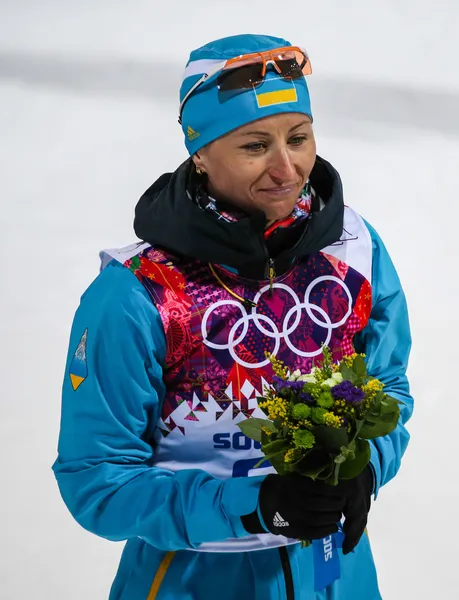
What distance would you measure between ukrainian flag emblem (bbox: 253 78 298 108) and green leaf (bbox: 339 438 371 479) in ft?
1.85

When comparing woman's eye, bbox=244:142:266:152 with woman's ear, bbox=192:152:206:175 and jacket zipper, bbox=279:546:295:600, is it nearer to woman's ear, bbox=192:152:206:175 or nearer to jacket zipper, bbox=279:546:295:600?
woman's ear, bbox=192:152:206:175

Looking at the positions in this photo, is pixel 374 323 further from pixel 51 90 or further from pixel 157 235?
pixel 51 90

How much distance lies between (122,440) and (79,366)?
0.14m

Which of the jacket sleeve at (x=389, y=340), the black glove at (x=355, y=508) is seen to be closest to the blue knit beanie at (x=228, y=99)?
the jacket sleeve at (x=389, y=340)

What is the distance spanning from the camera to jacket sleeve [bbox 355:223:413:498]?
1.90 m

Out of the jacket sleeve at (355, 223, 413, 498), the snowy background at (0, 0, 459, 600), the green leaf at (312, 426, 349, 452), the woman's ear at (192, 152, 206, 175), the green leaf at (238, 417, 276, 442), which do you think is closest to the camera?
the green leaf at (312, 426, 349, 452)

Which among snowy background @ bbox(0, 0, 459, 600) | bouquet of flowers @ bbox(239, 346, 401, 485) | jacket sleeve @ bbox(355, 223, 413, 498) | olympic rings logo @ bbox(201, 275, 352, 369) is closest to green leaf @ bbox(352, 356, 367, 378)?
bouquet of flowers @ bbox(239, 346, 401, 485)

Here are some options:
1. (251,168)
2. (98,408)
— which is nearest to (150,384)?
(98,408)

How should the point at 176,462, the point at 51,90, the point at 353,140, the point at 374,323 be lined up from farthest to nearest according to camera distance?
1. the point at 51,90
2. the point at 353,140
3. the point at 374,323
4. the point at 176,462

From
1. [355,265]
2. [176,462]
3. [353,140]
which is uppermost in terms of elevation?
[353,140]

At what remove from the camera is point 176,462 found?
1796 mm

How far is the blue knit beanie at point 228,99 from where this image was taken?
1.70 metres

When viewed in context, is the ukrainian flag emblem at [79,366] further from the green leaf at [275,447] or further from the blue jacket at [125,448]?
the green leaf at [275,447]

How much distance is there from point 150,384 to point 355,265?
0.44 m
